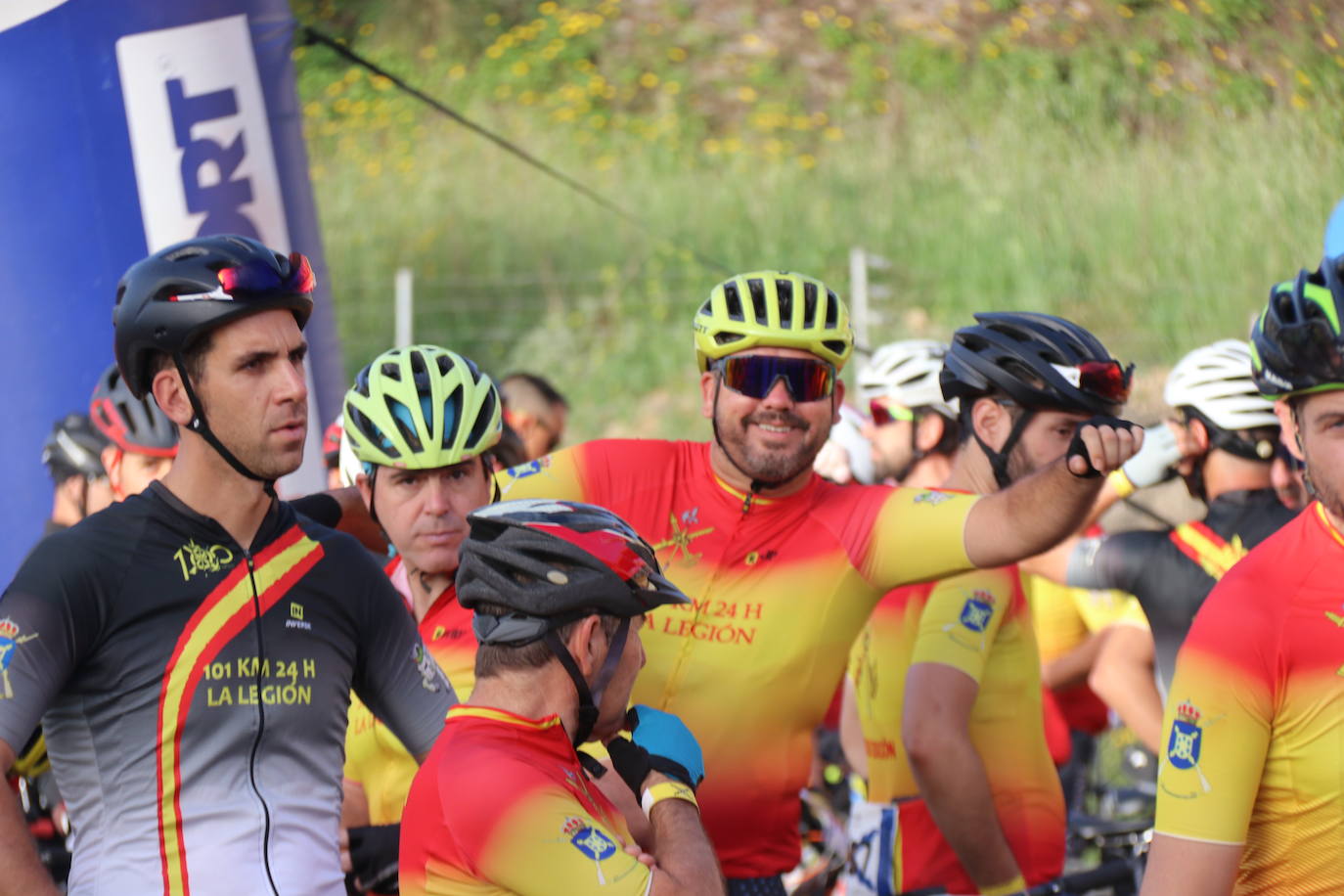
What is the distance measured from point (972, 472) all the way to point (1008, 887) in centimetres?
137

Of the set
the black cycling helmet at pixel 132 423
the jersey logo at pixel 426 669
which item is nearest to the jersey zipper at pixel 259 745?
the jersey logo at pixel 426 669

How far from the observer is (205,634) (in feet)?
12.8

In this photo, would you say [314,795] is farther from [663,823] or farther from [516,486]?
[516,486]

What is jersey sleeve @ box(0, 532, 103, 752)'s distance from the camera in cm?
360

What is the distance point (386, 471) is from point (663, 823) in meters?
2.10

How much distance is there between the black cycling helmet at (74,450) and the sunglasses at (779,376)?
2.93m

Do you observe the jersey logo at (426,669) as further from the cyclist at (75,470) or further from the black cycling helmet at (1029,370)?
the cyclist at (75,470)

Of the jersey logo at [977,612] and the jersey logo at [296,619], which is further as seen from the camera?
the jersey logo at [977,612]

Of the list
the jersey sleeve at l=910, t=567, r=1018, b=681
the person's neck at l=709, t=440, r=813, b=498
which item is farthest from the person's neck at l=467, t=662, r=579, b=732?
the jersey sleeve at l=910, t=567, r=1018, b=681

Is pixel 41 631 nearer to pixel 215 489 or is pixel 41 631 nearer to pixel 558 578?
pixel 215 489

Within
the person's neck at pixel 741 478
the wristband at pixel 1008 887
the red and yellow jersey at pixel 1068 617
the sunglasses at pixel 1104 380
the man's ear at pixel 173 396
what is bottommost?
the red and yellow jersey at pixel 1068 617

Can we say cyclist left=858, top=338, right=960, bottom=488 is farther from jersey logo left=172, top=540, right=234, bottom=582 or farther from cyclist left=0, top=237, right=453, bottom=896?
jersey logo left=172, top=540, right=234, bottom=582

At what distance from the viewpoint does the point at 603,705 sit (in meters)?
3.38

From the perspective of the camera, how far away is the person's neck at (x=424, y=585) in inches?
201
